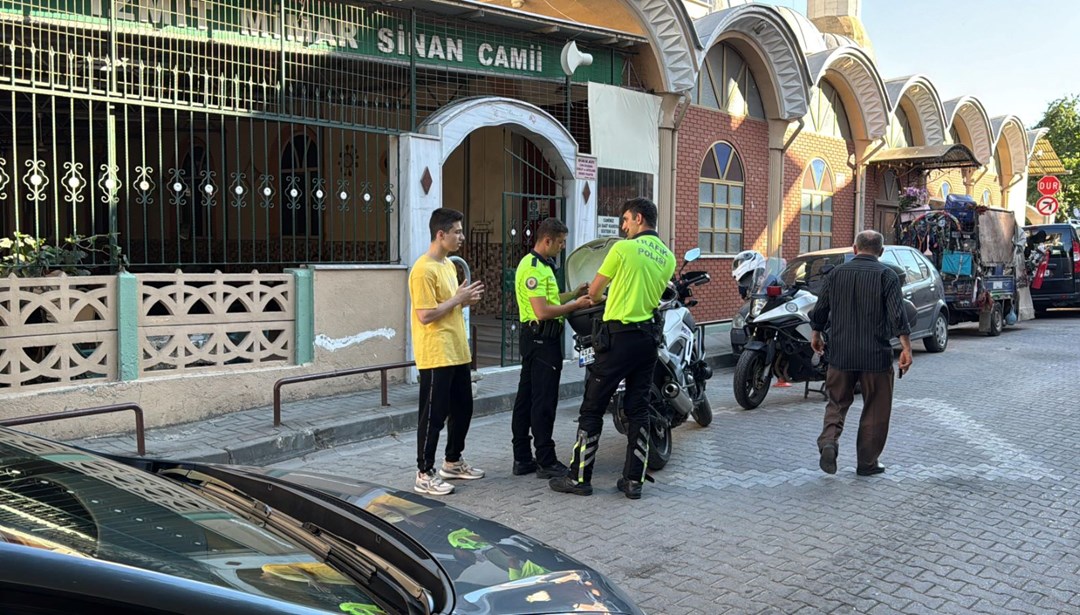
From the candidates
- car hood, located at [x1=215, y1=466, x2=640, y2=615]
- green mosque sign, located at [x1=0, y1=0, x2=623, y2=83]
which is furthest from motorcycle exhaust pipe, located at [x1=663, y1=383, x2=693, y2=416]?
green mosque sign, located at [x1=0, y1=0, x2=623, y2=83]

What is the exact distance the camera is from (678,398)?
644 centimetres

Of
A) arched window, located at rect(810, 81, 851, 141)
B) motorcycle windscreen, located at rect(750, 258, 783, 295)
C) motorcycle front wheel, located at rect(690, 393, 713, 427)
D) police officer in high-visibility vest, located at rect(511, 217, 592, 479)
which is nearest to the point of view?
police officer in high-visibility vest, located at rect(511, 217, 592, 479)

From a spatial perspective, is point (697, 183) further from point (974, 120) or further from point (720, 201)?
point (974, 120)

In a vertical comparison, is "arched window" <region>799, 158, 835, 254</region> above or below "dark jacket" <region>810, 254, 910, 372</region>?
above

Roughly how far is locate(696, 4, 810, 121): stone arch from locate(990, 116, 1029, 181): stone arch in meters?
12.6

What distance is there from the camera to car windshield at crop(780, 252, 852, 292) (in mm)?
11523

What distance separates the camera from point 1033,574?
4.35m

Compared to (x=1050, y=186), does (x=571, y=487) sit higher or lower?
lower

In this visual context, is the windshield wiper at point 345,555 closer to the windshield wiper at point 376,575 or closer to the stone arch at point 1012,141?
the windshield wiper at point 376,575

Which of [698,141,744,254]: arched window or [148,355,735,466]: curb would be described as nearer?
[148,355,735,466]: curb

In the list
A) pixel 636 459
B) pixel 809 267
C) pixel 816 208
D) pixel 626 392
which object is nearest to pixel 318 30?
pixel 626 392

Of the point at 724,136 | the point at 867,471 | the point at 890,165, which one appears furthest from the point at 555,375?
the point at 890,165

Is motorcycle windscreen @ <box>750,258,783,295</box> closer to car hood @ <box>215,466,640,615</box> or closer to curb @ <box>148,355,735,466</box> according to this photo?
curb @ <box>148,355,735,466</box>

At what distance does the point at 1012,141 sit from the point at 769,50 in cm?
1561
